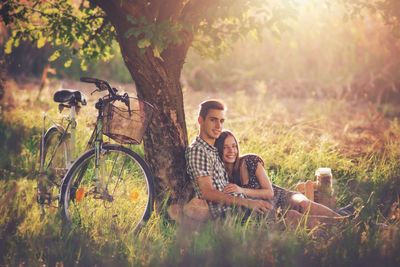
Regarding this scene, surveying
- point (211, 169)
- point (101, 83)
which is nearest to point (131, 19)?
point (101, 83)

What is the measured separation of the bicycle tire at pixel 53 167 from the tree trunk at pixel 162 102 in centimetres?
79

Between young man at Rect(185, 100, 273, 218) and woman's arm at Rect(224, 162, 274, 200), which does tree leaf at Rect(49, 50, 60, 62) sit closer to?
young man at Rect(185, 100, 273, 218)

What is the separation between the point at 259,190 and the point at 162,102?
1.17 m

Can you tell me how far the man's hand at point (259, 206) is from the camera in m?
3.57

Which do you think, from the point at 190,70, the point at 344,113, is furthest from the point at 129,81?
the point at 344,113

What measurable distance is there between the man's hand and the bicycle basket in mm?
1094

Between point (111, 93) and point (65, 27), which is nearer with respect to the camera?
point (111, 93)

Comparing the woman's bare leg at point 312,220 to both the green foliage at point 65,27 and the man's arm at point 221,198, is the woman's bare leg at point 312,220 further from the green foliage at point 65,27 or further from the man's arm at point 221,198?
the green foliage at point 65,27

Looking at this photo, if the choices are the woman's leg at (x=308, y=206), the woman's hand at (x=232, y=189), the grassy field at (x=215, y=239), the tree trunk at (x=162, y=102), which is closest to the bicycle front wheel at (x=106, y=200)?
the grassy field at (x=215, y=239)

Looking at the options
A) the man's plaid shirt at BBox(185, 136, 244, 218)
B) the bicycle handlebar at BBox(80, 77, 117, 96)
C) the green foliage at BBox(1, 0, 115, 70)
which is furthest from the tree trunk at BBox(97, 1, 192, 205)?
the green foliage at BBox(1, 0, 115, 70)

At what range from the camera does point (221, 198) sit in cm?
353

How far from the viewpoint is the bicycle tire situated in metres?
3.61

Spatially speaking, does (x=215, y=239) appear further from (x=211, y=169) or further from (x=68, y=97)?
(x=68, y=97)

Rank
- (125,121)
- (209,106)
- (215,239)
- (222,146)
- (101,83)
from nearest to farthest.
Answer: (215,239) → (125,121) → (101,83) → (209,106) → (222,146)
